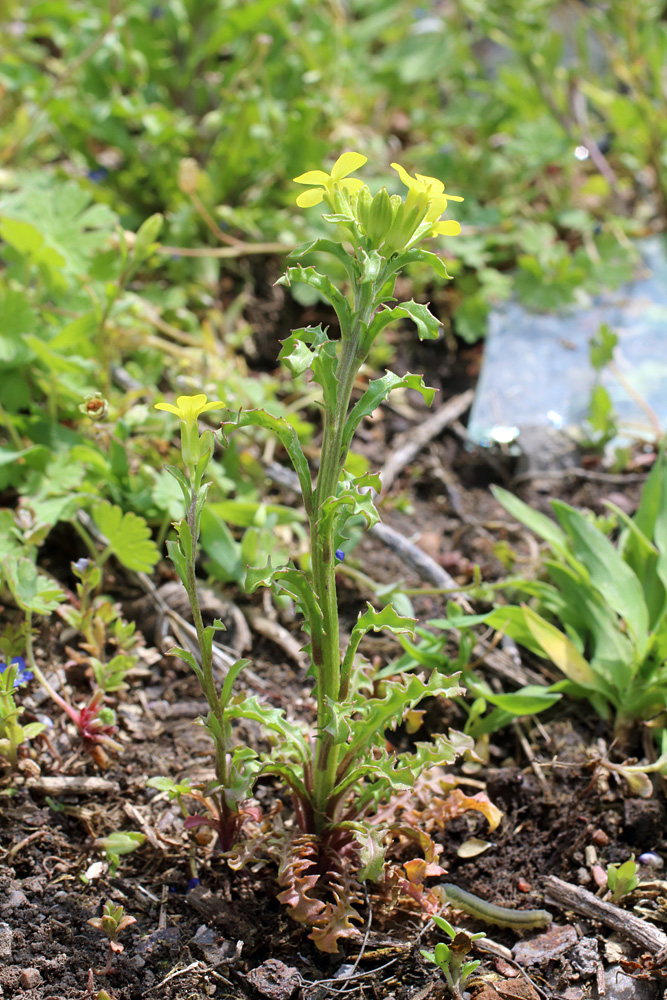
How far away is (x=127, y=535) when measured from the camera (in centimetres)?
193

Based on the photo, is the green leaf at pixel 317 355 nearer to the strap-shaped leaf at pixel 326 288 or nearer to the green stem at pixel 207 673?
the strap-shaped leaf at pixel 326 288

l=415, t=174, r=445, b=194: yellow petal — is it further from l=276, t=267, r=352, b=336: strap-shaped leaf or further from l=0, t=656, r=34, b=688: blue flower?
l=0, t=656, r=34, b=688: blue flower

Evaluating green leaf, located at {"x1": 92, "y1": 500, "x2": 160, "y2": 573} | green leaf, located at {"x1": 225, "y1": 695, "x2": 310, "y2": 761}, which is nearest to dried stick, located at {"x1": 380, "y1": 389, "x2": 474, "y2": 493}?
green leaf, located at {"x1": 92, "y1": 500, "x2": 160, "y2": 573}

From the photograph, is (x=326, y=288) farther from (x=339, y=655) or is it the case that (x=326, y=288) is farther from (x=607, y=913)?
(x=607, y=913)

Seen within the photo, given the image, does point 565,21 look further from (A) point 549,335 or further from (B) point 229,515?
(B) point 229,515

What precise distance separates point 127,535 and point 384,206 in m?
1.06

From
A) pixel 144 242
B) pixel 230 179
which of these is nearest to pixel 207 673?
pixel 144 242

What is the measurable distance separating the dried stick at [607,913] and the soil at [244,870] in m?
0.03

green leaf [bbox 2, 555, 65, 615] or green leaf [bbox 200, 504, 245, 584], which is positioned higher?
green leaf [bbox 2, 555, 65, 615]

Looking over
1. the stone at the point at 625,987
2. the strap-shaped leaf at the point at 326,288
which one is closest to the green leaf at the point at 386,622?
the strap-shaped leaf at the point at 326,288

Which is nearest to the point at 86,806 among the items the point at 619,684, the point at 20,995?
the point at 20,995

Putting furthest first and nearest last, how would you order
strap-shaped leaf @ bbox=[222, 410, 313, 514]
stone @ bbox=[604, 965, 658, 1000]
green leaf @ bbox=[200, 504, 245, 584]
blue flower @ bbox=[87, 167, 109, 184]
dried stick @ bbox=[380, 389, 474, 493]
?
1. blue flower @ bbox=[87, 167, 109, 184]
2. dried stick @ bbox=[380, 389, 474, 493]
3. green leaf @ bbox=[200, 504, 245, 584]
4. stone @ bbox=[604, 965, 658, 1000]
5. strap-shaped leaf @ bbox=[222, 410, 313, 514]

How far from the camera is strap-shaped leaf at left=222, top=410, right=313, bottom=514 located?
1312mm

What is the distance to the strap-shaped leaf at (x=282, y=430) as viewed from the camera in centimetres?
131
